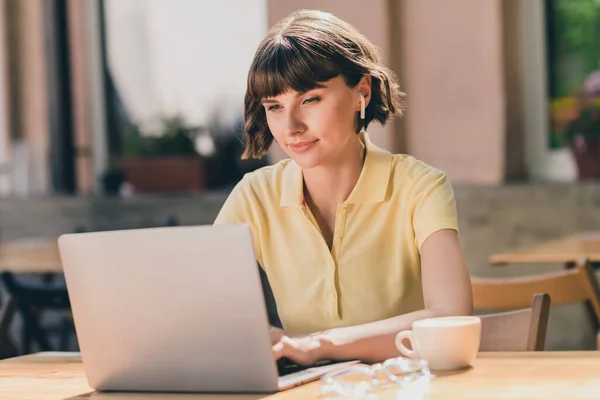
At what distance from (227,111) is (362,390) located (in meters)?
5.06

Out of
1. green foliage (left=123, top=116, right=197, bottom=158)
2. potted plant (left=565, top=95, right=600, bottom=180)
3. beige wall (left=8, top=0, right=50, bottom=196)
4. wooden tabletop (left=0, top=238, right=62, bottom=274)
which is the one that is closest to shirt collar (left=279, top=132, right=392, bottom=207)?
wooden tabletop (left=0, top=238, right=62, bottom=274)

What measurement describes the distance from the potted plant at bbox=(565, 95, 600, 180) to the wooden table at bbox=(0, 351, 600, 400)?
3.56 meters

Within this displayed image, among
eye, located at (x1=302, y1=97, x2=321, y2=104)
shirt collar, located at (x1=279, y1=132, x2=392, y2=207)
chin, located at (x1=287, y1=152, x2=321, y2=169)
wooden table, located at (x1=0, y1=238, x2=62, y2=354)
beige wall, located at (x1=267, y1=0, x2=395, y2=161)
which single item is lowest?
wooden table, located at (x1=0, y1=238, x2=62, y2=354)

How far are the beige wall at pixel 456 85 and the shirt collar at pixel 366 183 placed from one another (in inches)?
121

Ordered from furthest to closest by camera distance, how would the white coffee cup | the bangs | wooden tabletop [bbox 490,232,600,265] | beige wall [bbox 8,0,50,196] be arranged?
beige wall [bbox 8,0,50,196] < wooden tabletop [bbox 490,232,600,265] < the bangs < the white coffee cup

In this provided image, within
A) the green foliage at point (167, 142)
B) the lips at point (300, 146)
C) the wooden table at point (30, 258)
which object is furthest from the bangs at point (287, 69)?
the green foliage at point (167, 142)

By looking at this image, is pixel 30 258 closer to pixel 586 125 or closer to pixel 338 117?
pixel 586 125

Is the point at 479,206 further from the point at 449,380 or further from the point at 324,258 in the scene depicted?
the point at 449,380

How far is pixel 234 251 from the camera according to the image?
1.46m

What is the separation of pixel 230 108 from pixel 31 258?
6.89ft

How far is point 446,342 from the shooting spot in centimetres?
163

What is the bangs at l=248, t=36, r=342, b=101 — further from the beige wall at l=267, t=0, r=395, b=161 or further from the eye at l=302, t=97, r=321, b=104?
the beige wall at l=267, t=0, r=395, b=161

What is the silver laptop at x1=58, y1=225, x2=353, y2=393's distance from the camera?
1472 mm

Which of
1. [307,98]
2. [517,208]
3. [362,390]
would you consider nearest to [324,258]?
[307,98]
